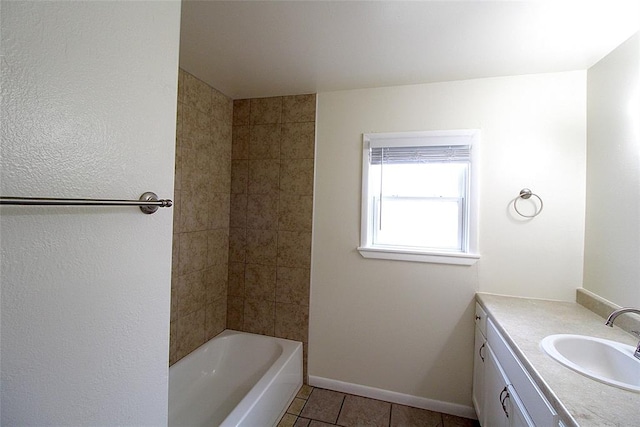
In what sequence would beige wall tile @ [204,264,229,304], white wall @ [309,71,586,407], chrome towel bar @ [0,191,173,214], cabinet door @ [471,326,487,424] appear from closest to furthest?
chrome towel bar @ [0,191,173,214] < cabinet door @ [471,326,487,424] < white wall @ [309,71,586,407] < beige wall tile @ [204,264,229,304]

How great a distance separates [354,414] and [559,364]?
142 cm

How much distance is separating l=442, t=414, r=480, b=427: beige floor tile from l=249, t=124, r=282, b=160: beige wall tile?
2.38 m

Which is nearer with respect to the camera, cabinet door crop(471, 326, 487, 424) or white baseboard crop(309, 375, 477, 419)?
cabinet door crop(471, 326, 487, 424)

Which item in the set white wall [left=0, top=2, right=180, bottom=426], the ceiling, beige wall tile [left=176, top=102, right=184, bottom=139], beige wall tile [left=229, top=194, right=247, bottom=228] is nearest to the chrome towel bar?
white wall [left=0, top=2, right=180, bottom=426]

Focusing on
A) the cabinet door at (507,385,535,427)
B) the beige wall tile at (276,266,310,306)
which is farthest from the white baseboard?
the cabinet door at (507,385,535,427)

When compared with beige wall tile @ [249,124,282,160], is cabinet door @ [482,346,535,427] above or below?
below

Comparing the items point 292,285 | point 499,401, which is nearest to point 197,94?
point 292,285

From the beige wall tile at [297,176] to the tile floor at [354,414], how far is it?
1.63 m

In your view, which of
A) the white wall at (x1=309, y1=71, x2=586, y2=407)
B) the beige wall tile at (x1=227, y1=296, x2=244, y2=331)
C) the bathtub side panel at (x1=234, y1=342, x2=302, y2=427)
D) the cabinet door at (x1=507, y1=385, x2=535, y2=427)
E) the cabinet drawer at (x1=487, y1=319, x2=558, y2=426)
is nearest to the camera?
the cabinet drawer at (x1=487, y1=319, x2=558, y2=426)

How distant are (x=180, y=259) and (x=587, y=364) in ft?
7.91

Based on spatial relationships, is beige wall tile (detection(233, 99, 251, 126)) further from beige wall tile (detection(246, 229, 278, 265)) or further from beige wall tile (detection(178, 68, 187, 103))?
beige wall tile (detection(246, 229, 278, 265))

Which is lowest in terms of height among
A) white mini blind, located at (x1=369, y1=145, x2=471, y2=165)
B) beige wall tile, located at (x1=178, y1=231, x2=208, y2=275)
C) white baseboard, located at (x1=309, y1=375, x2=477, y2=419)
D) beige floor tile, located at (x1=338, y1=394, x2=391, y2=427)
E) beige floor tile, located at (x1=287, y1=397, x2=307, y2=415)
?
beige floor tile, located at (x1=287, y1=397, x2=307, y2=415)

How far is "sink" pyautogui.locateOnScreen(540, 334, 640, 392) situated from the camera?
1.11 m

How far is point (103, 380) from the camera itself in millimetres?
689
